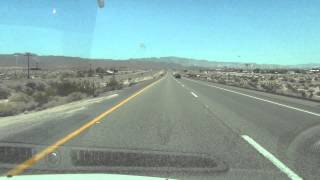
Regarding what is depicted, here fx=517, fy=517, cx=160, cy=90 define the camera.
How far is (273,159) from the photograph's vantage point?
9352 mm

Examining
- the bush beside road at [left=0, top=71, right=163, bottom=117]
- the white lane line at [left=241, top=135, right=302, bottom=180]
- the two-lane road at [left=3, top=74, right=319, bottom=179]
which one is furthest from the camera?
the bush beside road at [left=0, top=71, right=163, bottom=117]

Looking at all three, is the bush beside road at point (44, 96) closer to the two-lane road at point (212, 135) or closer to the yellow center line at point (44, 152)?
the two-lane road at point (212, 135)

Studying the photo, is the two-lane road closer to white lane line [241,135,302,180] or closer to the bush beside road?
white lane line [241,135,302,180]

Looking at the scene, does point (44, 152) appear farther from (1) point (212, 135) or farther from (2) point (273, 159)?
(1) point (212, 135)

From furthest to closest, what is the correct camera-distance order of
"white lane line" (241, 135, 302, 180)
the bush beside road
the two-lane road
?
1. the bush beside road
2. the two-lane road
3. "white lane line" (241, 135, 302, 180)

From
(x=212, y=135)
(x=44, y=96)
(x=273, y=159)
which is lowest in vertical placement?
(x=44, y=96)

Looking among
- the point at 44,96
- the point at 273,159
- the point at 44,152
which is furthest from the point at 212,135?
the point at 44,96

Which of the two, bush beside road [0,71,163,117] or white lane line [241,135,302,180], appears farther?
bush beside road [0,71,163,117]

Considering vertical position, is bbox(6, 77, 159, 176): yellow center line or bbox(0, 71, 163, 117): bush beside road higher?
bbox(6, 77, 159, 176): yellow center line

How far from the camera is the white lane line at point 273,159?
7.97 meters

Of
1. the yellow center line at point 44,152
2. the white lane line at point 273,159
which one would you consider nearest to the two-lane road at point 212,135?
the white lane line at point 273,159

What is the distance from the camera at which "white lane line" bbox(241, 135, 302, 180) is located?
797 cm

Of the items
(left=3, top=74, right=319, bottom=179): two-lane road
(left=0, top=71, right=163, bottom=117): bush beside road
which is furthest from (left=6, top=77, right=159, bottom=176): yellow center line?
(left=0, top=71, right=163, bottom=117): bush beside road

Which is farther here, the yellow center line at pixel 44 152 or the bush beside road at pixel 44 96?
the bush beside road at pixel 44 96
